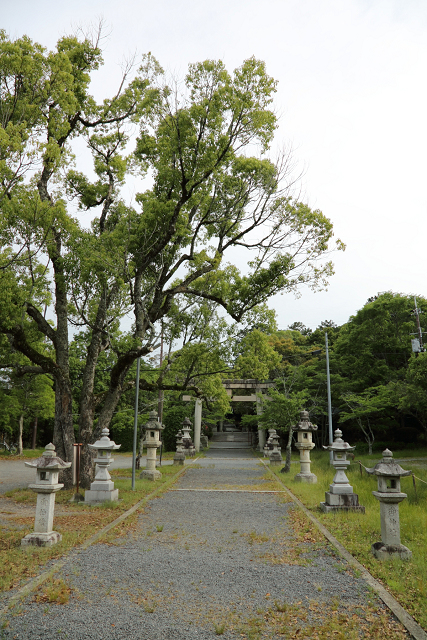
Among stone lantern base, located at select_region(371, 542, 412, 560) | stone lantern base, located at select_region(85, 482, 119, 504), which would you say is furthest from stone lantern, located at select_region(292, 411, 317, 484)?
stone lantern base, located at select_region(371, 542, 412, 560)

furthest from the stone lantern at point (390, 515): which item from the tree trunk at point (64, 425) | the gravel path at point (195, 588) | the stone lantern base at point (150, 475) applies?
the stone lantern base at point (150, 475)

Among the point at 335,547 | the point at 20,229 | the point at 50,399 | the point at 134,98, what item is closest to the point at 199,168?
the point at 134,98

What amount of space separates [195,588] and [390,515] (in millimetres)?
2717

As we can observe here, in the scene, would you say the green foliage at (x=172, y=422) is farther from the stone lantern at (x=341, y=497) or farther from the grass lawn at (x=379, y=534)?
the stone lantern at (x=341, y=497)

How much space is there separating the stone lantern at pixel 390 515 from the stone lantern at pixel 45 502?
14.3 feet

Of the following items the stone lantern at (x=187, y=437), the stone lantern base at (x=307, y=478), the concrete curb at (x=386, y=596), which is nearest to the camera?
the concrete curb at (x=386, y=596)

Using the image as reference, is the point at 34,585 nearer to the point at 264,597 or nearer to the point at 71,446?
the point at 264,597

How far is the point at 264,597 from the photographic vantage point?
4.43 meters

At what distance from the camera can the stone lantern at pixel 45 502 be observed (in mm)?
6066

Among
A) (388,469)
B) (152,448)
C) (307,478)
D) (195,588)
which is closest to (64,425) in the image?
(152,448)

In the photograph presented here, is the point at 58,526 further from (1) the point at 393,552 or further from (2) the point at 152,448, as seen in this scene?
→ (2) the point at 152,448

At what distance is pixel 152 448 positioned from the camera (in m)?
14.9

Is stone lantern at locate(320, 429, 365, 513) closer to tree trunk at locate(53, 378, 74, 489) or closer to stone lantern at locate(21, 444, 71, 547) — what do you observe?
stone lantern at locate(21, 444, 71, 547)

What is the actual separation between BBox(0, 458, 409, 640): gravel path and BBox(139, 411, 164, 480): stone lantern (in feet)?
22.6
